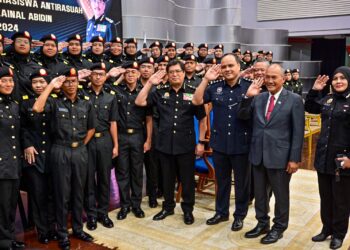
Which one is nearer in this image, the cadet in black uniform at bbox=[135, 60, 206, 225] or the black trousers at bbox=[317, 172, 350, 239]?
the black trousers at bbox=[317, 172, 350, 239]

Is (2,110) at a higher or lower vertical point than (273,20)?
lower

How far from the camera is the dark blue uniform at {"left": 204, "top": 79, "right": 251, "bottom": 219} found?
10.7ft

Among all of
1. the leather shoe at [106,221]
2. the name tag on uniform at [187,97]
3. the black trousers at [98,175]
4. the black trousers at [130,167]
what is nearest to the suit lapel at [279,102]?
the name tag on uniform at [187,97]

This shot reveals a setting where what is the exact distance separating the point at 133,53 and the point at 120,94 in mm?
1518

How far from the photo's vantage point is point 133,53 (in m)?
5.02

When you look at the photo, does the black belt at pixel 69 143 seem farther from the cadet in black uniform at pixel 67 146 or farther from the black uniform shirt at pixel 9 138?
the black uniform shirt at pixel 9 138

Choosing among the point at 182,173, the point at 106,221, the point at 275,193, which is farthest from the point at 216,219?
the point at 106,221

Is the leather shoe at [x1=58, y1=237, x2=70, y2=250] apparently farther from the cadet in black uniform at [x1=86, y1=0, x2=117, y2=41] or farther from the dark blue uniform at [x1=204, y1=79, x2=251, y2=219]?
the cadet in black uniform at [x1=86, y1=0, x2=117, y2=41]

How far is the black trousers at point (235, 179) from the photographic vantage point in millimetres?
3340

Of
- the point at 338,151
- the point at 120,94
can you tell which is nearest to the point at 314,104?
the point at 338,151

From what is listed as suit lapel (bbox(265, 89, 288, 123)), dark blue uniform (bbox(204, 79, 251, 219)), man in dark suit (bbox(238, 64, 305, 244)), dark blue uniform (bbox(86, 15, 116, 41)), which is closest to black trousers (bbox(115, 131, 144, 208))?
dark blue uniform (bbox(204, 79, 251, 219))

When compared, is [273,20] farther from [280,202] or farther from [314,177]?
[280,202]

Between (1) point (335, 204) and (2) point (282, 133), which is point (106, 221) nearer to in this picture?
(2) point (282, 133)

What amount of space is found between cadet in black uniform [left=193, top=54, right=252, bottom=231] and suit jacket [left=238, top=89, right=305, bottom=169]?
234 mm
